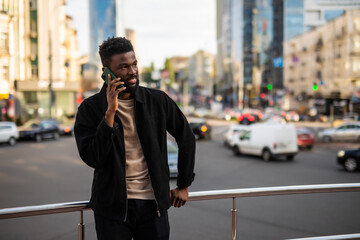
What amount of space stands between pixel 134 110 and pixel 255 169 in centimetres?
1366

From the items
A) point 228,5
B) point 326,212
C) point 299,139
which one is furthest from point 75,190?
point 228,5

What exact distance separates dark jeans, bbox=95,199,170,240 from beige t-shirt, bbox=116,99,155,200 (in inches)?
2.2

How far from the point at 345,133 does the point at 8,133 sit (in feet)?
75.0

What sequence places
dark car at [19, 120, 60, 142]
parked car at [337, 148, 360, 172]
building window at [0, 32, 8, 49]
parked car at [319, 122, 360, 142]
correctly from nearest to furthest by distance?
building window at [0, 32, 8, 49] → parked car at [337, 148, 360, 172] → parked car at [319, 122, 360, 142] → dark car at [19, 120, 60, 142]

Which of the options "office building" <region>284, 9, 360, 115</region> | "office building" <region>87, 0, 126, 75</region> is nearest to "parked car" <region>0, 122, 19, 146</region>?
"office building" <region>284, 9, 360, 115</region>

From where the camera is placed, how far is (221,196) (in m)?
2.87

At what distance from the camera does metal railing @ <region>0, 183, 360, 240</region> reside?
96.7 inches

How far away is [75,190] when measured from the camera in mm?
10531

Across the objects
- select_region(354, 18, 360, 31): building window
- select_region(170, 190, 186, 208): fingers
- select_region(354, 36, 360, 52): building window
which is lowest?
select_region(170, 190, 186, 208): fingers

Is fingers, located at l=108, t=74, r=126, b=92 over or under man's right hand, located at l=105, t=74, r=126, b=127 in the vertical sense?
over

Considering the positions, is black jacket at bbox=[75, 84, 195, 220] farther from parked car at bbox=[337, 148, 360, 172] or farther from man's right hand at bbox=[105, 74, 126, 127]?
parked car at bbox=[337, 148, 360, 172]

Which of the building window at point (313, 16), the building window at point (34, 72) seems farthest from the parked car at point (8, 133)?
the building window at point (313, 16)

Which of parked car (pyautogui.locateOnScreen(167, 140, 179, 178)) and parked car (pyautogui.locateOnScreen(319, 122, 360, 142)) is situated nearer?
parked car (pyautogui.locateOnScreen(167, 140, 179, 178))

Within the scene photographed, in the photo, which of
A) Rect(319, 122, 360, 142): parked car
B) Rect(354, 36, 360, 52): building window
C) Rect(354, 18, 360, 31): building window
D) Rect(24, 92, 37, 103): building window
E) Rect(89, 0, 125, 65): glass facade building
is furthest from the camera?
Rect(89, 0, 125, 65): glass facade building
